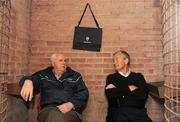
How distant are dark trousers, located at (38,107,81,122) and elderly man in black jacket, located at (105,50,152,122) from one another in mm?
402

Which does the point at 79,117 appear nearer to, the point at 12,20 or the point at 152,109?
the point at 152,109

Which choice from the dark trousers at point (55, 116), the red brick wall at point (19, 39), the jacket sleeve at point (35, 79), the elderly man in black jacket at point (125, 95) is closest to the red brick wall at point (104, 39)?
the red brick wall at point (19, 39)

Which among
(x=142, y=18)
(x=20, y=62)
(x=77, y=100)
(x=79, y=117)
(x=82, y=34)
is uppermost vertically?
(x=142, y=18)

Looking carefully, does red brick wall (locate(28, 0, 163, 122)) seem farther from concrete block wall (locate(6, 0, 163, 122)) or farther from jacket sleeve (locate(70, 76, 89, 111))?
jacket sleeve (locate(70, 76, 89, 111))

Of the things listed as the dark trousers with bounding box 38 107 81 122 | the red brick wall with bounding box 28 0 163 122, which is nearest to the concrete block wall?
the red brick wall with bounding box 28 0 163 122

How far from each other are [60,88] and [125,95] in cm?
70

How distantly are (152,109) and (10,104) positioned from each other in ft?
5.33

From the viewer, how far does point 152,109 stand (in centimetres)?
319

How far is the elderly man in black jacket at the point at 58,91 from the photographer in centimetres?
265

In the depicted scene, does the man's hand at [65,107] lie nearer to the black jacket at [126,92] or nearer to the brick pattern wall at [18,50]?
the black jacket at [126,92]

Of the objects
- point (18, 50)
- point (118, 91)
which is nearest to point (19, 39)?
point (18, 50)

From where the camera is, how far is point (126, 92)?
9.14ft

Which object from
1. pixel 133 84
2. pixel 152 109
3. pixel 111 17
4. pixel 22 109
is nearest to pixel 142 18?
pixel 111 17

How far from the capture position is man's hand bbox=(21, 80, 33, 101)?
258 centimetres
